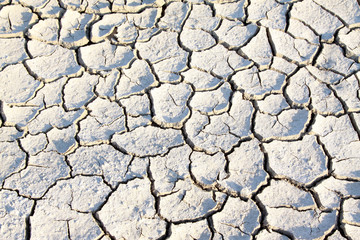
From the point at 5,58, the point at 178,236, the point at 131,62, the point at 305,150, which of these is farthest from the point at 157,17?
the point at 178,236

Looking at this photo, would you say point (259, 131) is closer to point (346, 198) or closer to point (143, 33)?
point (346, 198)

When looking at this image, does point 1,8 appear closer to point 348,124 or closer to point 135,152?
point 135,152

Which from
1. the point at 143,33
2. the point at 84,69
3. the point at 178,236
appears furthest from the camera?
the point at 143,33

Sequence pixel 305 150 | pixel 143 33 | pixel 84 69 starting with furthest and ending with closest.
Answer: pixel 143 33
pixel 84 69
pixel 305 150

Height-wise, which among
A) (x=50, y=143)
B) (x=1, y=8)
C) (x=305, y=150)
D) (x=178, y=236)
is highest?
(x=1, y=8)

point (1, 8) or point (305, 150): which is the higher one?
point (1, 8)

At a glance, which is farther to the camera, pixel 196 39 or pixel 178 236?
pixel 196 39
